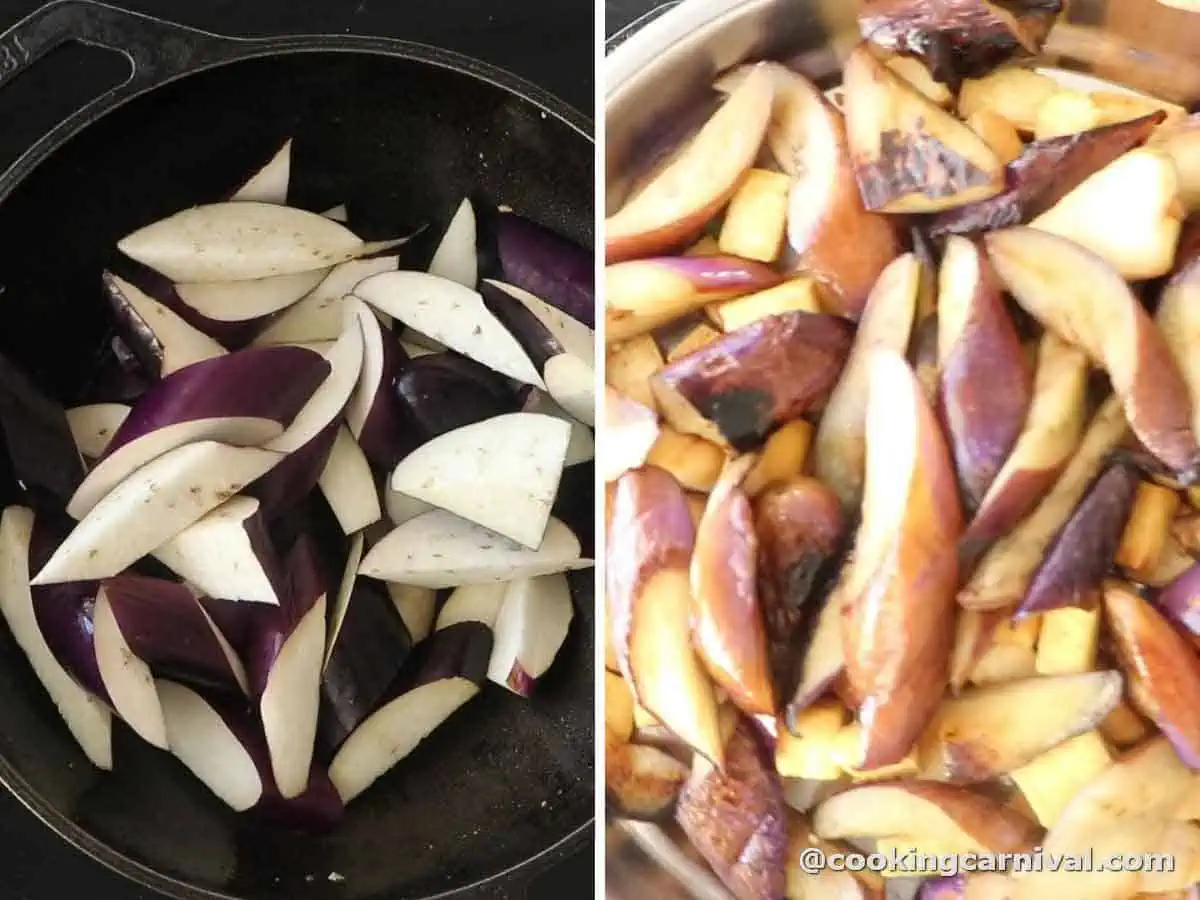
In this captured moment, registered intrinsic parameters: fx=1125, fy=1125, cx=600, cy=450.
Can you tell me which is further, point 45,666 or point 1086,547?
point 45,666

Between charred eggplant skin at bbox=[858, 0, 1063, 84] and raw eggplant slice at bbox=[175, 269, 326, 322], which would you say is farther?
raw eggplant slice at bbox=[175, 269, 326, 322]

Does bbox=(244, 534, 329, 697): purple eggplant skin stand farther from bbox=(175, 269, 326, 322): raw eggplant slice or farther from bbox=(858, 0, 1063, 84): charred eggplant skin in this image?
bbox=(858, 0, 1063, 84): charred eggplant skin

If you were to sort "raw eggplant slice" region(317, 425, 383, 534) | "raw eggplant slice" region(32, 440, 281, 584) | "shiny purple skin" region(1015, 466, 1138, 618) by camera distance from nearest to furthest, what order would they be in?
"shiny purple skin" region(1015, 466, 1138, 618)
"raw eggplant slice" region(32, 440, 281, 584)
"raw eggplant slice" region(317, 425, 383, 534)

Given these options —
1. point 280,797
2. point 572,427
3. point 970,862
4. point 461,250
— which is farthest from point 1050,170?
point 280,797

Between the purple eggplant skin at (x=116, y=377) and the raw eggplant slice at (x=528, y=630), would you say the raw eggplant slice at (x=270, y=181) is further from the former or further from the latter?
the raw eggplant slice at (x=528, y=630)

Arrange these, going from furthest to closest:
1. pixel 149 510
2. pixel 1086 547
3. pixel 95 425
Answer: pixel 95 425, pixel 149 510, pixel 1086 547

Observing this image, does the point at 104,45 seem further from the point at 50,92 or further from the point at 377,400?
the point at 377,400

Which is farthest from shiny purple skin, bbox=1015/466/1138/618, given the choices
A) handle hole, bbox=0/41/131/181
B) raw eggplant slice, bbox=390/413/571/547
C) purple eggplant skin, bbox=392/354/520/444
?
handle hole, bbox=0/41/131/181
